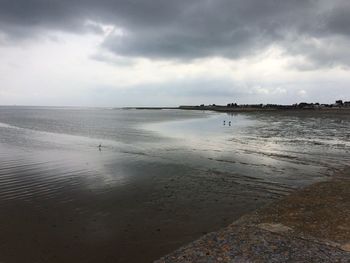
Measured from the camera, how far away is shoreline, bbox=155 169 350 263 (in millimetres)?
7816

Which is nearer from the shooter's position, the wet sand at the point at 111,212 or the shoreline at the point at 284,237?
the shoreline at the point at 284,237

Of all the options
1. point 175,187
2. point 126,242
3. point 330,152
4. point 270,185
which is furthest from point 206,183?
point 330,152

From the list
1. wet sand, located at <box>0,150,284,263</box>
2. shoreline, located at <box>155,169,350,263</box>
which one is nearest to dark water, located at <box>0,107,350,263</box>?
wet sand, located at <box>0,150,284,263</box>

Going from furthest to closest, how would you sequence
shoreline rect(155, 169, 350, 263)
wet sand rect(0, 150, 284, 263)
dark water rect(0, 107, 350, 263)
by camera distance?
dark water rect(0, 107, 350, 263)
wet sand rect(0, 150, 284, 263)
shoreline rect(155, 169, 350, 263)

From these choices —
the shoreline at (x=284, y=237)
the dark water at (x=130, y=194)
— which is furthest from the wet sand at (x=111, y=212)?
the shoreline at (x=284, y=237)

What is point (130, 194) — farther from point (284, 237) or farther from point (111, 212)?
point (284, 237)

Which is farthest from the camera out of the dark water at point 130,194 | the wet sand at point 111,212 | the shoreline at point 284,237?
the dark water at point 130,194

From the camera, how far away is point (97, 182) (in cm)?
1700

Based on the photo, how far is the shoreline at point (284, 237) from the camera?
782 cm

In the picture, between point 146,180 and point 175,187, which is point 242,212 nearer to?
point 175,187

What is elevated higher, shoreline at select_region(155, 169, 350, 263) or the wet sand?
shoreline at select_region(155, 169, 350, 263)

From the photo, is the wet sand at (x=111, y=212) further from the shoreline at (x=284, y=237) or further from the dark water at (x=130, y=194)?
the shoreline at (x=284, y=237)

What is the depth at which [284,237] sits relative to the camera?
895cm

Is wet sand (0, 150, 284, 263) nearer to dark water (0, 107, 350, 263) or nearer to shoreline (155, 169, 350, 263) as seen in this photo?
dark water (0, 107, 350, 263)
